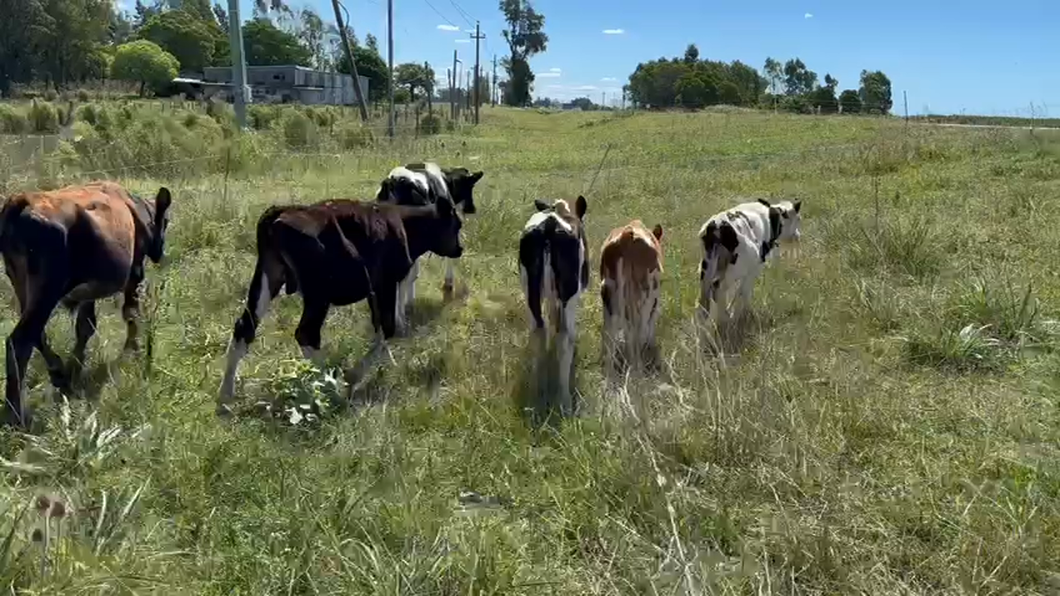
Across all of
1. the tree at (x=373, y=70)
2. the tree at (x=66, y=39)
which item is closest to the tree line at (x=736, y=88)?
the tree at (x=373, y=70)

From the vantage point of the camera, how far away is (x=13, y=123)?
23.4m

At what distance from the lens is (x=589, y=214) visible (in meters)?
12.6

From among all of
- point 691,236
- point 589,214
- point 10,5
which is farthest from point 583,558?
point 10,5

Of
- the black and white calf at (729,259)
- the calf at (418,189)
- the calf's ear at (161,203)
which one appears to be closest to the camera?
the calf's ear at (161,203)

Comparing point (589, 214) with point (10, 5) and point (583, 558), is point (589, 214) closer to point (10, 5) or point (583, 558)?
point (583, 558)

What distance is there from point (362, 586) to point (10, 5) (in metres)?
64.7

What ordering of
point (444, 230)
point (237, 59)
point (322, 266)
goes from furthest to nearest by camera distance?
point (237, 59)
point (444, 230)
point (322, 266)

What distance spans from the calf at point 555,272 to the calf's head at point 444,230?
128cm

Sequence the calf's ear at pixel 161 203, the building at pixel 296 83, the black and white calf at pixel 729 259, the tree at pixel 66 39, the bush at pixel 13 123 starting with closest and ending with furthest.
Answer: the calf's ear at pixel 161 203 → the black and white calf at pixel 729 259 → the bush at pixel 13 123 → the tree at pixel 66 39 → the building at pixel 296 83

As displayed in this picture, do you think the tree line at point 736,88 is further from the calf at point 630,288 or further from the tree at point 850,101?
the calf at point 630,288

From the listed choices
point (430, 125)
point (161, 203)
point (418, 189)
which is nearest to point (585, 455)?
point (161, 203)

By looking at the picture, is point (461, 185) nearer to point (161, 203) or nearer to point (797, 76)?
point (161, 203)

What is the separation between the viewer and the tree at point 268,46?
3258 inches

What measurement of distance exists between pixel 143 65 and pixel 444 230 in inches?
2329
